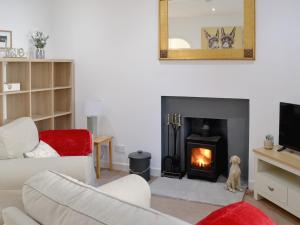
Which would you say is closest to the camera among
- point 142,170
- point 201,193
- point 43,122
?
point 201,193

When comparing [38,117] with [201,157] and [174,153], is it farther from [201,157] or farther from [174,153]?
[201,157]

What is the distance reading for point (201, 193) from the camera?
13.1 feet

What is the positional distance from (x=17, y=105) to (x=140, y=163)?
5.42ft

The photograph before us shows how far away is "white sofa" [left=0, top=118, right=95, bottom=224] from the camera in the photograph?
245 cm

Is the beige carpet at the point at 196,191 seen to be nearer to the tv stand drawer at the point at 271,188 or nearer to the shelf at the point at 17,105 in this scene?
the tv stand drawer at the point at 271,188

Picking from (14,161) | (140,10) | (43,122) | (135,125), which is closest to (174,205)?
(135,125)

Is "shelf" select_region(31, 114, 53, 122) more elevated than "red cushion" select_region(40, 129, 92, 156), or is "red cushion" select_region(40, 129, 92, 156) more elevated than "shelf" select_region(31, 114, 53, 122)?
"shelf" select_region(31, 114, 53, 122)

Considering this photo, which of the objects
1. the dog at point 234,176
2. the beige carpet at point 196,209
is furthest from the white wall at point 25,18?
the dog at point 234,176

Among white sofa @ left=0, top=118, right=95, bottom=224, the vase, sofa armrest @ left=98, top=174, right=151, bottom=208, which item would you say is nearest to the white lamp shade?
the vase

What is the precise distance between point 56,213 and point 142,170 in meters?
3.19

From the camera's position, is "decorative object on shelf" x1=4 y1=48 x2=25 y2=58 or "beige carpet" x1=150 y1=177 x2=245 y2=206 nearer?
"beige carpet" x1=150 y1=177 x2=245 y2=206

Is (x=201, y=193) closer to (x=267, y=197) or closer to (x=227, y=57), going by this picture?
(x=267, y=197)

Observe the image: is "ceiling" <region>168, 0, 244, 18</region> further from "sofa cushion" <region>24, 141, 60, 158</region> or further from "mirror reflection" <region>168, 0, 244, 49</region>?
"sofa cushion" <region>24, 141, 60, 158</region>

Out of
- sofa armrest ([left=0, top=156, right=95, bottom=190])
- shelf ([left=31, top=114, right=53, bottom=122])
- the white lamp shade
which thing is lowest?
sofa armrest ([left=0, top=156, right=95, bottom=190])
